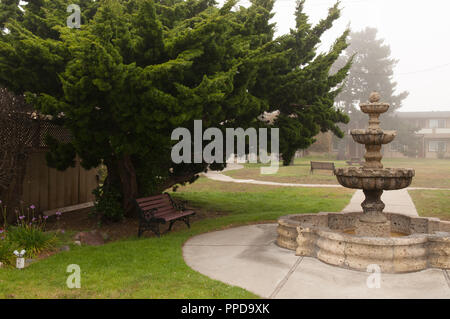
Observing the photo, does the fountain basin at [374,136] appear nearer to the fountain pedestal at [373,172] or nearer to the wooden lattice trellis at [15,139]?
the fountain pedestal at [373,172]

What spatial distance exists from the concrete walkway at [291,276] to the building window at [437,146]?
5089 cm

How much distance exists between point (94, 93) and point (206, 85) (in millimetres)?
2065

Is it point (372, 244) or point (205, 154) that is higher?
point (205, 154)

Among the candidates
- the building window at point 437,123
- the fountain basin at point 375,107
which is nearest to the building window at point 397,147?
the building window at point 437,123

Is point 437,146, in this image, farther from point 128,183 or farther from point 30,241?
point 30,241

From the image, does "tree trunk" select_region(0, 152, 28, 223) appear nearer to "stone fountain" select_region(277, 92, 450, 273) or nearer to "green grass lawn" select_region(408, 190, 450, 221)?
"stone fountain" select_region(277, 92, 450, 273)

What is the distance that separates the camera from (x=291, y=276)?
17.9ft

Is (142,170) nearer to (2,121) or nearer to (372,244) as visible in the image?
(2,121)

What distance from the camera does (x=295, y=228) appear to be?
6.91 meters

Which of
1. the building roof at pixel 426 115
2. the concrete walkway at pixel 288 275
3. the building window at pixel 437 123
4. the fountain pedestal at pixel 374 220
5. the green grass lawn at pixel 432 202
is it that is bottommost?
the green grass lawn at pixel 432 202

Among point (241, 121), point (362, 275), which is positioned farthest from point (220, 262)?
point (241, 121)

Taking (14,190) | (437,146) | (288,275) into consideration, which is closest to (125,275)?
(288,275)

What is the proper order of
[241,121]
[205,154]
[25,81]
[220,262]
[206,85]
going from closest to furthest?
[220,262], [206,85], [25,81], [241,121], [205,154]

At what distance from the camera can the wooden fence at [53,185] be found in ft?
34.1
